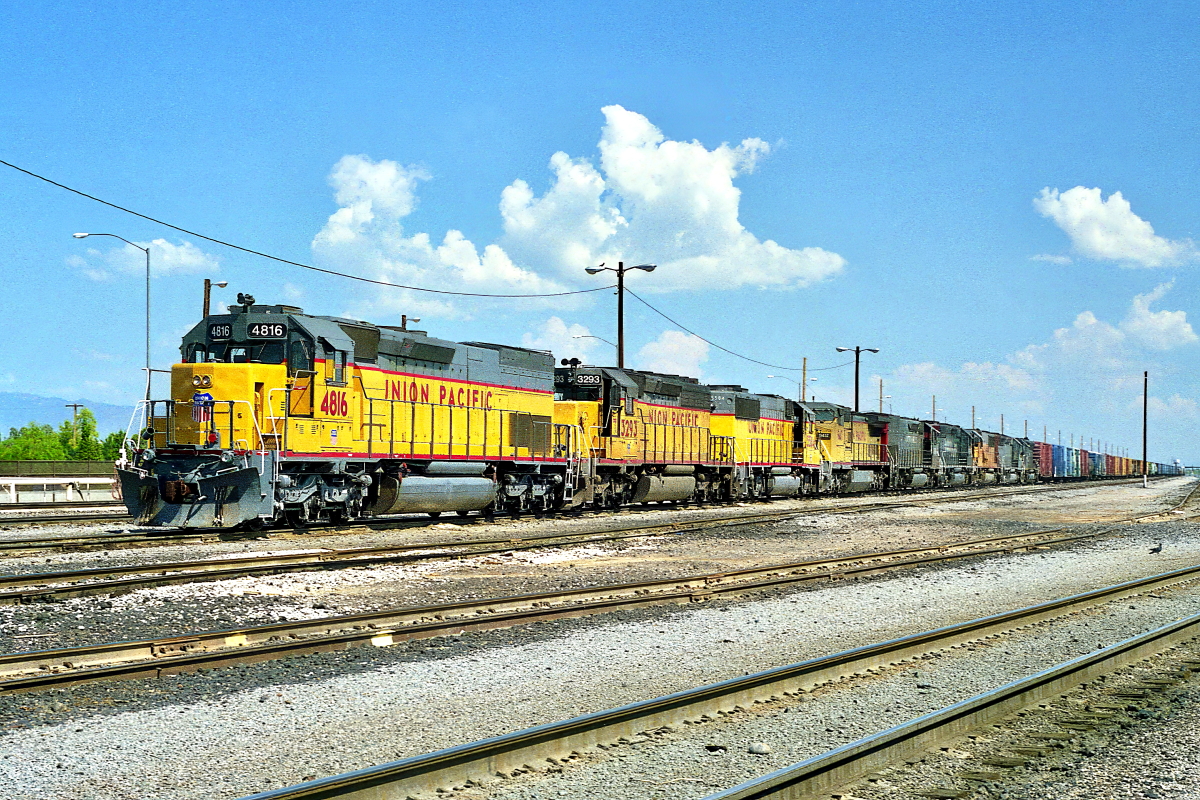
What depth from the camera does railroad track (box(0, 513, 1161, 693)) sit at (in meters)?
7.71

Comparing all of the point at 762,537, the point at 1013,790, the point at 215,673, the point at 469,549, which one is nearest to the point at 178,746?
the point at 215,673

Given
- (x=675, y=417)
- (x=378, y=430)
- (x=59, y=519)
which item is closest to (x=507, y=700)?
(x=378, y=430)

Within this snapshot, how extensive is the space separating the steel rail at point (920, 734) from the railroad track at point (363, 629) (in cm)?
462

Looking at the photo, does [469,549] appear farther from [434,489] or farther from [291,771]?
[291,771]

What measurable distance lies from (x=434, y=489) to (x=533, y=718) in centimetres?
1419

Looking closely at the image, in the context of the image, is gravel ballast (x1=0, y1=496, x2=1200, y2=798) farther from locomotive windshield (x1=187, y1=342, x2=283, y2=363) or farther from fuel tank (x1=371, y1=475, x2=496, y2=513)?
locomotive windshield (x1=187, y1=342, x2=283, y2=363)

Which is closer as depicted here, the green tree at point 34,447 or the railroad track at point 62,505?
the railroad track at point 62,505

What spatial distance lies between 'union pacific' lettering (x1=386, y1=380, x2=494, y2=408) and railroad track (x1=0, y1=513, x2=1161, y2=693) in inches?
342

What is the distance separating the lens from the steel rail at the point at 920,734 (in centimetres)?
489

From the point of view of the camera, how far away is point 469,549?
16344mm

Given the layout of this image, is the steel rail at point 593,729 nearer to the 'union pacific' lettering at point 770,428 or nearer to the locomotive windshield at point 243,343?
the locomotive windshield at point 243,343

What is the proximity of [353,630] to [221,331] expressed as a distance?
32.7ft

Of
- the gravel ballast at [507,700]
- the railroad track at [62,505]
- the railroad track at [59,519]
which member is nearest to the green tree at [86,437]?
the railroad track at [62,505]

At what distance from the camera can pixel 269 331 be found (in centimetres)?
1797
